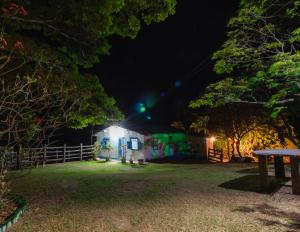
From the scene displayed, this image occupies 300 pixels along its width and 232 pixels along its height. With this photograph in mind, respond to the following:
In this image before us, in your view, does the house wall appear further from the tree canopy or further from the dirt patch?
the tree canopy

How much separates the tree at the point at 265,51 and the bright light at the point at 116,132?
12.0 m

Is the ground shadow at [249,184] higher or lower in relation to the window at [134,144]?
lower

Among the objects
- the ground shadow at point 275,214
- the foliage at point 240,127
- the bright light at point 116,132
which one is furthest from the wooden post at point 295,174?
the bright light at point 116,132

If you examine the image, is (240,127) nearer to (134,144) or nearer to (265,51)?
(134,144)

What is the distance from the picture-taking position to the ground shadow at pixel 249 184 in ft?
29.2

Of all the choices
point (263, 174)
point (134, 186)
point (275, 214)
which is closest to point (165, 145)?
point (134, 186)

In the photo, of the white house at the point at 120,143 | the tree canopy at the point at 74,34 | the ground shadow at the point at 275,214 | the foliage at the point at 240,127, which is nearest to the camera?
the ground shadow at the point at 275,214

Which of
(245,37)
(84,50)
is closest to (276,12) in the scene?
(245,37)

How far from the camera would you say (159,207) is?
7059 mm

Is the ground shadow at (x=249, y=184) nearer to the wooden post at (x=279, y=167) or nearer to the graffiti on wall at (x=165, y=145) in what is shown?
the wooden post at (x=279, y=167)

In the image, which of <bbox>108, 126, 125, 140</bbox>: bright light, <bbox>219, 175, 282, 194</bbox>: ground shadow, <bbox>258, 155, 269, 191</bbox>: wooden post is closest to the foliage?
<bbox>108, 126, 125, 140</bbox>: bright light

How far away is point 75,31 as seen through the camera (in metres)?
7.66

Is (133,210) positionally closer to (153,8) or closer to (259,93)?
(153,8)

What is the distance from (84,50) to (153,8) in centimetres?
269
